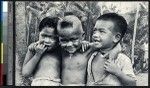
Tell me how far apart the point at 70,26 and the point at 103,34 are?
0.59m

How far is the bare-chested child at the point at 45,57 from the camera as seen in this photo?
1750 cm

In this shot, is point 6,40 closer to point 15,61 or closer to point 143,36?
point 15,61

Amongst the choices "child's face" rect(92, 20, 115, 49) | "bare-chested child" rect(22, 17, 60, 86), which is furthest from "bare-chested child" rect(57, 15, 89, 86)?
"child's face" rect(92, 20, 115, 49)

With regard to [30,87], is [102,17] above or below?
above

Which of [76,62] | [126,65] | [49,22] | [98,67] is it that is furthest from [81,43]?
[126,65]

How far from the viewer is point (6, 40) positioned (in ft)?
57.7

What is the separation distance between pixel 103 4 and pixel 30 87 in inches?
76.7

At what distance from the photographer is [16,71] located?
17625 mm

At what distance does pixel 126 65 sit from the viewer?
57.2ft

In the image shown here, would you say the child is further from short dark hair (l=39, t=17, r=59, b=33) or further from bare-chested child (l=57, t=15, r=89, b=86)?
short dark hair (l=39, t=17, r=59, b=33)

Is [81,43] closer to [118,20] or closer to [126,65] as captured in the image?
[118,20]

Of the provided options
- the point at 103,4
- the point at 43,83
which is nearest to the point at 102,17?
the point at 103,4

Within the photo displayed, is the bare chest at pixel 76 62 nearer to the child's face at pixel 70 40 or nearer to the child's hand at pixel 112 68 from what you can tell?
the child's face at pixel 70 40

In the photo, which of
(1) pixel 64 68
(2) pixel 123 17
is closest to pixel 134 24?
(2) pixel 123 17
